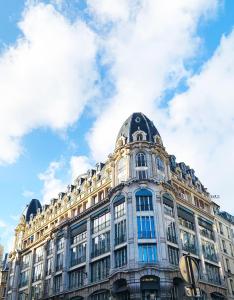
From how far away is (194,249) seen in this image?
1886 inches

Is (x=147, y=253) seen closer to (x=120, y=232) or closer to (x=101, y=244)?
(x=120, y=232)

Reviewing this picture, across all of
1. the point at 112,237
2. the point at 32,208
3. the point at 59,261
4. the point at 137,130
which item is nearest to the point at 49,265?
the point at 59,261

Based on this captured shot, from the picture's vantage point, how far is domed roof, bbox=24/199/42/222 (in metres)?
79.4

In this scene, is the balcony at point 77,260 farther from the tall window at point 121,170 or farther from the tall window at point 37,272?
the tall window at point 121,170

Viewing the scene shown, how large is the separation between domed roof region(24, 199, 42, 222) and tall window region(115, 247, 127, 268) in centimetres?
4112

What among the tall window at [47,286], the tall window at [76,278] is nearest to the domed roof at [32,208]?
the tall window at [47,286]

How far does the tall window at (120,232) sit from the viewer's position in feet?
139

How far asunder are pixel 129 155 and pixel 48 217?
1118 inches

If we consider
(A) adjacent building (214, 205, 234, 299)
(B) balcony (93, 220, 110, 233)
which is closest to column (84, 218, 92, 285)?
(B) balcony (93, 220, 110, 233)

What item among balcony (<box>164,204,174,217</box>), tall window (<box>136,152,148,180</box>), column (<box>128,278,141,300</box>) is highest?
tall window (<box>136,152,148,180</box>)

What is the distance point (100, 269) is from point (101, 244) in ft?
11.1

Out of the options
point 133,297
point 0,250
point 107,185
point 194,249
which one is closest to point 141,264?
point 133,297

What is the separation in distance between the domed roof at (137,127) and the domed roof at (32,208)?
37372mm

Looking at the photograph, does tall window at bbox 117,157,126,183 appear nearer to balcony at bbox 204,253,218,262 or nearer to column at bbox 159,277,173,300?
column at bbox 159,277,173,300
